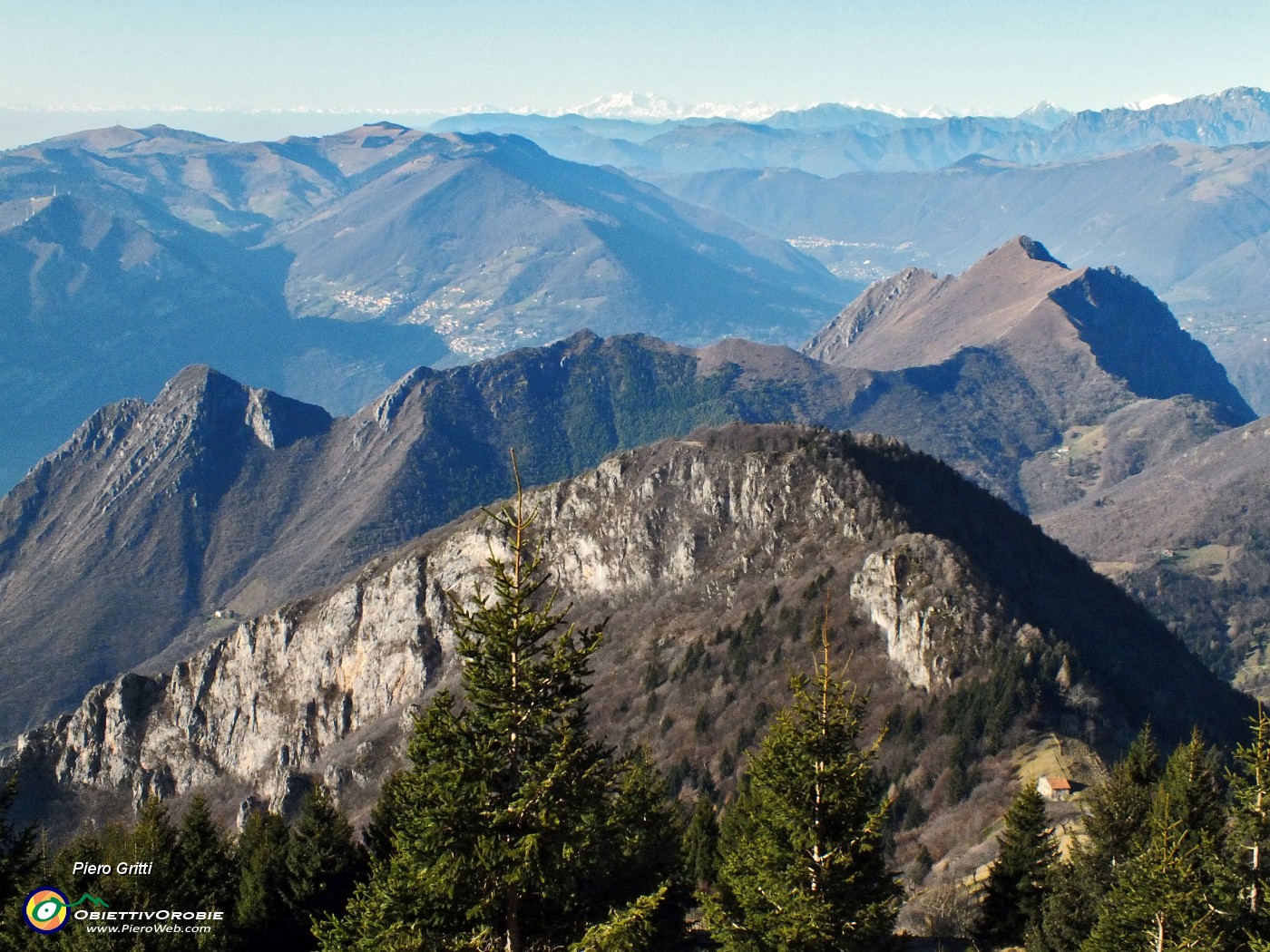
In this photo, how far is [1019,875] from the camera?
184 feet

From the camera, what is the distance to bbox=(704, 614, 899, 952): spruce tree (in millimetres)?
35156

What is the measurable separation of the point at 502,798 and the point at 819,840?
10.2 meters

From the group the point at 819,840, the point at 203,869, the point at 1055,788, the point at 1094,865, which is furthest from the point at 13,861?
the point at 1055,788

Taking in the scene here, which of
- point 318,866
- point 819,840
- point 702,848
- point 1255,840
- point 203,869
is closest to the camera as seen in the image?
point 819,840

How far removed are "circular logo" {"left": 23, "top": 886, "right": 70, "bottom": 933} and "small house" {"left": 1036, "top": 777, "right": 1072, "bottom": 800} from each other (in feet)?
189

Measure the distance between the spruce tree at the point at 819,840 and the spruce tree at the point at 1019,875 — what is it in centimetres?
2170

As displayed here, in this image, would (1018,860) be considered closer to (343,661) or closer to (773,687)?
(773,687)

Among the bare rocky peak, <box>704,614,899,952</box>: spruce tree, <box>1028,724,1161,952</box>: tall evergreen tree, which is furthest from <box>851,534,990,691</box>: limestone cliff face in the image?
<box>704,614,899,952</box>: spruce tree

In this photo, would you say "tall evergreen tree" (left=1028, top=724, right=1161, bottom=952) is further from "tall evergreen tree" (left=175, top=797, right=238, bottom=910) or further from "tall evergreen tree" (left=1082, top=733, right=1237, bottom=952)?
"tall evergreen tree" (left=175, top=797, right=238, bottom=910)

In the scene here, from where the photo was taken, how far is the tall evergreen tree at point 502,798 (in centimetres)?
3039

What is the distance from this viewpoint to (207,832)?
59.3 meters

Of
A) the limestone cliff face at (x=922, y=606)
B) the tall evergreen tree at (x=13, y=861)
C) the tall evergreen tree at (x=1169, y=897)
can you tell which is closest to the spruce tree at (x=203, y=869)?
the tall evergreen tree at (x=13, y=861)

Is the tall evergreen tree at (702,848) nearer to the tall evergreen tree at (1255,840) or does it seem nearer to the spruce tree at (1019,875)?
the spruce tree at (1019,875)

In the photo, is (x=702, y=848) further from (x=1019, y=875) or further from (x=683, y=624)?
(x=683, y=624)
